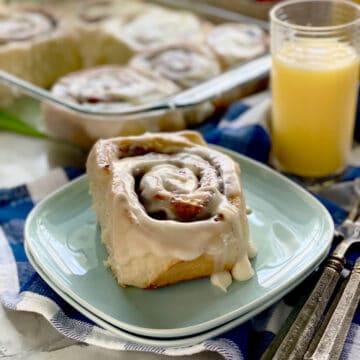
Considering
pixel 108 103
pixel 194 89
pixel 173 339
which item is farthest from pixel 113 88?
pixel 173 339

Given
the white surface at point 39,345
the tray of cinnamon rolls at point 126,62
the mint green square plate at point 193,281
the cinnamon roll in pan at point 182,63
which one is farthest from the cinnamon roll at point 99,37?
the white surface at point 39,345

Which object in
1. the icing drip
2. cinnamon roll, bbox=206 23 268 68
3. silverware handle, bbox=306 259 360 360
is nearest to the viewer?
silverware handle, bbox=306 259 360 360

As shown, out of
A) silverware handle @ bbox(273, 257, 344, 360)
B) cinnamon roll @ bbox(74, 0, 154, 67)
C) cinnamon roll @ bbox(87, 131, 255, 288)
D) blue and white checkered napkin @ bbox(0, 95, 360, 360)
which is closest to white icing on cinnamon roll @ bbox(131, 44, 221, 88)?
cinnamon roll @ bbox(74, 0, 154, 67)

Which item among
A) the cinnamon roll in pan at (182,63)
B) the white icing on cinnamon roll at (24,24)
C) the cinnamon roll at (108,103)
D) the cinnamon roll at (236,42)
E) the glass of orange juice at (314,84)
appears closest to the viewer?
the glass of orange juice at (314,84)

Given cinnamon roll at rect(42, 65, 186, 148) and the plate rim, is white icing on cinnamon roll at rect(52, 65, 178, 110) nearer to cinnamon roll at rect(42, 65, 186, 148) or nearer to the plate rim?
cinnamon roll at rect(42, 65, 186, 148)

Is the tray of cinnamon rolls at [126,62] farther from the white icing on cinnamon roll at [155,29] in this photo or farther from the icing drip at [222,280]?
the icing drip at [222,280]

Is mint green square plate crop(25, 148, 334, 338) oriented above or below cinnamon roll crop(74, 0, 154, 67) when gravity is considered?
above

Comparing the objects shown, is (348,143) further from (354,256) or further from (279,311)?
(279,311)
